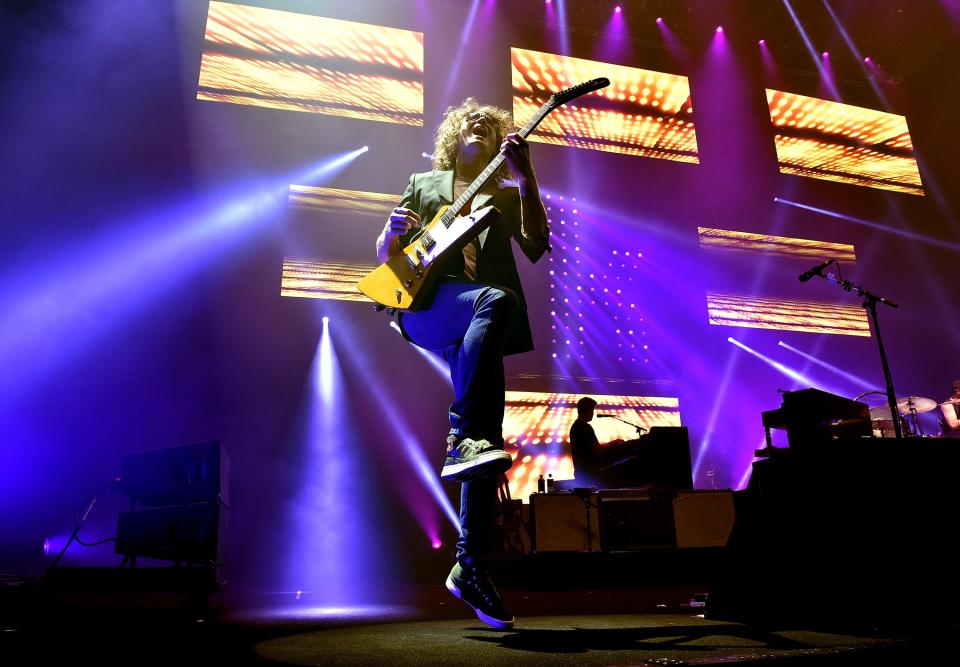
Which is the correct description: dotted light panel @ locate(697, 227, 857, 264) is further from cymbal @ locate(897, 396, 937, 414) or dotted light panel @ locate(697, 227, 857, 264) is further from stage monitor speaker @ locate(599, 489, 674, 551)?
stage monitor speaker @ locate(599, 489, 674, 551)

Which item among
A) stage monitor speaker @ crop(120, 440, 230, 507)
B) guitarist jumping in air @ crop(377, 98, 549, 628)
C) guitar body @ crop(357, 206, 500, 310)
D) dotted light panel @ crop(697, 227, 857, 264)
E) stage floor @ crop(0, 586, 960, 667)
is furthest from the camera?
dotted light panel @ crop(697, 227, 857, 264)

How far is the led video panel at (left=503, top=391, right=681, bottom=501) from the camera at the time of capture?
19.4 feet

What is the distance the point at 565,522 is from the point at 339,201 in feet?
12.6

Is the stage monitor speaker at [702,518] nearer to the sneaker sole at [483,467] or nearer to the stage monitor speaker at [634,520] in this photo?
the stage monitor speaker at [634,520]

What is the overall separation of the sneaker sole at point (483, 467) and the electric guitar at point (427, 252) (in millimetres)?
565

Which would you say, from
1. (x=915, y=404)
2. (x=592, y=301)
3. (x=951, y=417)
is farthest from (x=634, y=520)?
(x=951, y=417)

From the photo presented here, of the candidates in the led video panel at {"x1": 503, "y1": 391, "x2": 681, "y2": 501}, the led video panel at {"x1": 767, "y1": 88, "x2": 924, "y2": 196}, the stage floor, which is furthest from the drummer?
the stage floor

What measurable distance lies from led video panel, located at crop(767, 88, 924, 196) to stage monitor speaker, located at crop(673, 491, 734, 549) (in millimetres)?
4533

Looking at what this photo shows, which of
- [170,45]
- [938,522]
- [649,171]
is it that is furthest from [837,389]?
[170,45]

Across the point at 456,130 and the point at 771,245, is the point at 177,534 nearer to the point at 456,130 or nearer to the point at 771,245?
the point at 456,130

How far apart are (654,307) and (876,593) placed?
5485 mm

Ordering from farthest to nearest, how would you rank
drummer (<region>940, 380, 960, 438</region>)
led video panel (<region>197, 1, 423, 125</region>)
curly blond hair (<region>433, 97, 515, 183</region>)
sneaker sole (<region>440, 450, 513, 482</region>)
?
led video panel (<region>197, 1, 423, 125</region>), drummer (<region>940, 380, 960, 438</region>), curly blond hair (<region>433, 97, 515, 183</region>), sneaker sole (<region>440, 450, 513, 482</region>)

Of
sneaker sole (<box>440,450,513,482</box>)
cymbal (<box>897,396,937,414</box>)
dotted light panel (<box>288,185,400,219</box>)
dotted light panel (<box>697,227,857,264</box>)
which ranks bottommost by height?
sneaker sole (<box>440,450,513,482</box>)

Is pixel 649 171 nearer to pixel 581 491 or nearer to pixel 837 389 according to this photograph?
pixel 837 389
